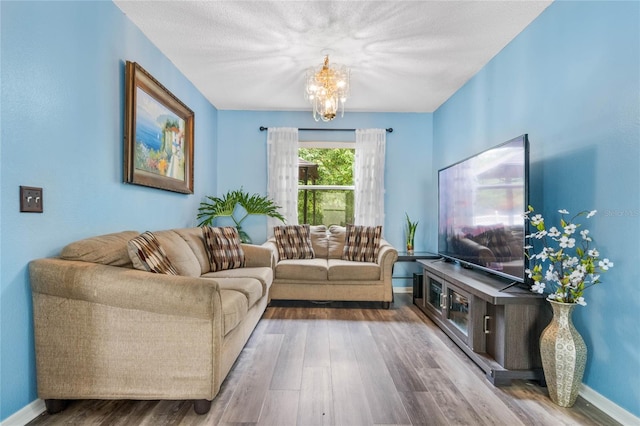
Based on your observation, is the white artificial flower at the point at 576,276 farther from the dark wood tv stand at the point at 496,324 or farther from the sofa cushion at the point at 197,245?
the sofa cushion at the point at 197,245

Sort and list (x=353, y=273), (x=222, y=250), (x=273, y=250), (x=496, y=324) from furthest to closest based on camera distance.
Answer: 1. (x=273, y=250)
2. (x=353, y=273)
3. (x=222, y=250)
4. (x=496, y=324)

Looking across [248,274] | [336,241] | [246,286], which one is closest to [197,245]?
[248,274]

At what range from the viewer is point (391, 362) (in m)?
2.29

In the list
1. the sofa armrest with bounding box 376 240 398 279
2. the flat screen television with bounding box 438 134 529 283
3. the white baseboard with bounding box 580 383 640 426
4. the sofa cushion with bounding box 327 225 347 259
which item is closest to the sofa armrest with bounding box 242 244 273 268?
the sofa cushion with bounding box 327 225 347 259

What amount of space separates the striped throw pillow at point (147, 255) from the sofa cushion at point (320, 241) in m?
2.34

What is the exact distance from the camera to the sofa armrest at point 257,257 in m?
3.41

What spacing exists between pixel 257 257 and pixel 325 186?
1.78 metres

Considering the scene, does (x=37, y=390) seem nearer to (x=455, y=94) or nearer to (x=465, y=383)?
(x=465, y=383)

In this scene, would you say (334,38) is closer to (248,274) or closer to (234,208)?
(248,274)

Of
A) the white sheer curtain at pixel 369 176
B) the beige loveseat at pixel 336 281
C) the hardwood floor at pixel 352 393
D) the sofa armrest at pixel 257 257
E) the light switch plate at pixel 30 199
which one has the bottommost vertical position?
the hardwood floor at pixel 352 393

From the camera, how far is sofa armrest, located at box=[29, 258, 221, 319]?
159 cm

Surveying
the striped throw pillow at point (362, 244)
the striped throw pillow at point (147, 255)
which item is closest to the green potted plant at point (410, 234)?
the striped throw pillow at point (362, 244)

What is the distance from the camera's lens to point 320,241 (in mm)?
4285

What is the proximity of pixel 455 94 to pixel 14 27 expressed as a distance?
3.87 meters
